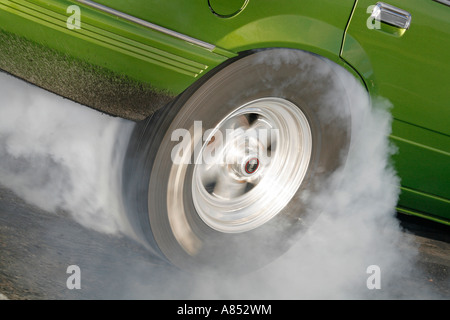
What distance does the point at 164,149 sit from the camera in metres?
2.13

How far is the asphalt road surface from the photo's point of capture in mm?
1921

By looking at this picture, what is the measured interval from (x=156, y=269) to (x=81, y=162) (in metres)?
0.67

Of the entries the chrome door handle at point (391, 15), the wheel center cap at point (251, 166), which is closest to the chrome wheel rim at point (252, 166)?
the wheel center cap at point (251, 166)

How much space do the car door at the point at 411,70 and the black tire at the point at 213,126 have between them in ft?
0.59

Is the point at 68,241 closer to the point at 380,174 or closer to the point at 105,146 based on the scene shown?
the point at 105,146

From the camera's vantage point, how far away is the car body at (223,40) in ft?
6.14

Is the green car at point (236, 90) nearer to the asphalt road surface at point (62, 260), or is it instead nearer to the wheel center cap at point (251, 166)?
the wheel center cap at point (251, 166)

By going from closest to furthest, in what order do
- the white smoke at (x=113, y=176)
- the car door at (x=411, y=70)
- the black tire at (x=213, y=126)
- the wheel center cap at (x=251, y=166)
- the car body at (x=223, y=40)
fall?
the car body at (x=223, y=40) < the black tire at (x=213, y=126) < the car door at (x=411, y=70) < the white smoke at (x=113, y=176) < the wheel center cap at (x=251, y=166)

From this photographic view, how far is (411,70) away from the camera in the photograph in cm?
237

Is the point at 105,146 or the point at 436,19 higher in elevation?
the point at 436,19

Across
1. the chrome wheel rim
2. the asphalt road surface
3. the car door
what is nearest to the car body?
the car door

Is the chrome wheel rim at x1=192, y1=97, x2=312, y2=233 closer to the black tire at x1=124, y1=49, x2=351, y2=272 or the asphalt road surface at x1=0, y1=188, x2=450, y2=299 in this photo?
the black tire at x1=124, y1=49, x2=351, y2=272
